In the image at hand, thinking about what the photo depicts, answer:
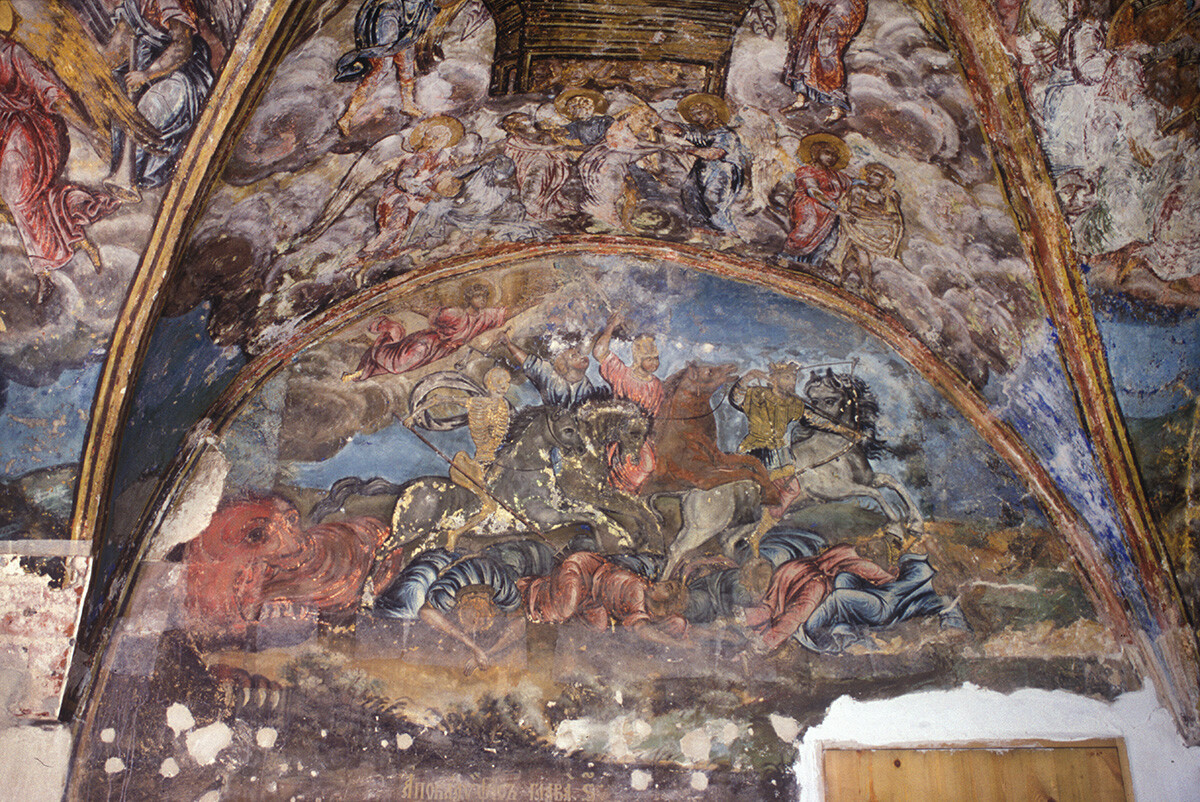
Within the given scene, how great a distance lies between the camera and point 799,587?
6922 millimetres

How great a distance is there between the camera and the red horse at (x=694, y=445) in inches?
285

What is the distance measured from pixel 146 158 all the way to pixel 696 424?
14.1 ft

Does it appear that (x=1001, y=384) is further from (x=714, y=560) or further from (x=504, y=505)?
(x=504, y=505)

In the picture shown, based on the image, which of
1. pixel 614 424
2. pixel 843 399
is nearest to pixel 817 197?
pixel 843 399

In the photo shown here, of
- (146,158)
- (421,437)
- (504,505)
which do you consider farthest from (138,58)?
(504,505)

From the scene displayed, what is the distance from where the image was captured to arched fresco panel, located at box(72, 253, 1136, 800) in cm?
639

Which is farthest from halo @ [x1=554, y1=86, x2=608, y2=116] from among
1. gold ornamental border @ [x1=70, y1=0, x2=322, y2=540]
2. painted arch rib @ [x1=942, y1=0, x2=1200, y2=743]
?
painted arch rib @ [x1=942, y1=0, x2=1200, y2=743]

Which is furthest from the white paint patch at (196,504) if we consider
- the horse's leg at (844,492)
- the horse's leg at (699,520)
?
the horse's leg at (844,492)

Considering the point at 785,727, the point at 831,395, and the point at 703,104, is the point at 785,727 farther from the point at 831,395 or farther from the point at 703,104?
the point at 703,104

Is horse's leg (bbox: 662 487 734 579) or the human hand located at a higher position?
the human hand

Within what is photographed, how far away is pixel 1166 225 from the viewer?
525 cm

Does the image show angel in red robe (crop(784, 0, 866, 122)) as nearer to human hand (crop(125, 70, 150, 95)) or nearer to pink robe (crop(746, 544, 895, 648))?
pink robe (crop(746, 544, 895, 648))

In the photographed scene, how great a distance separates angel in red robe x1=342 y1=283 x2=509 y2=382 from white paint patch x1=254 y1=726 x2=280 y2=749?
268 cm

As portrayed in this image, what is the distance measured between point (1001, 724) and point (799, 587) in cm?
164
